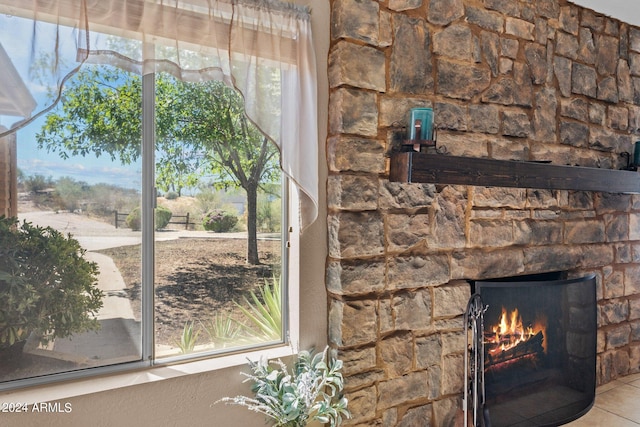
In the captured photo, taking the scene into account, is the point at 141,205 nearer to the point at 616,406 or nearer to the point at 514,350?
the point at 514,350

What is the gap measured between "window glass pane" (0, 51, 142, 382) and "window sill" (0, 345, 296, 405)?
0.06 m

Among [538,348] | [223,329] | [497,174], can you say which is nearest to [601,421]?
[538,348]

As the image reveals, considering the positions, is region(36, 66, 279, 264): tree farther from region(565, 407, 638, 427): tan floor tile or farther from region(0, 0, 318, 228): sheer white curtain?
region(565, 407, 638, 427): tan floor tile

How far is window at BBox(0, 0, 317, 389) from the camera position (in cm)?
158

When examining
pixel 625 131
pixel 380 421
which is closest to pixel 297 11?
pixel 380 421

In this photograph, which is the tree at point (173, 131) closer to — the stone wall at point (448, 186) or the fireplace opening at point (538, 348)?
the stone wall at point (448, 186)

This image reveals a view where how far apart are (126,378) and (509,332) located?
1.95 meters

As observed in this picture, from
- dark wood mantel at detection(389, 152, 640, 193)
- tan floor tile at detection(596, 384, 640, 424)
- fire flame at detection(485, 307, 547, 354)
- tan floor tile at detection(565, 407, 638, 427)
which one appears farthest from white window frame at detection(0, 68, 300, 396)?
tan floor tile at detection(596, 384, 640, 424)

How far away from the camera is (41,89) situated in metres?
1.51

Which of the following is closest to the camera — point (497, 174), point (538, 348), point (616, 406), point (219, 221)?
point (219, 221)

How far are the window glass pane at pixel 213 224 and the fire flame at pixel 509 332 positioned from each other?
1175mm

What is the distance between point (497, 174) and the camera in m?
2.19

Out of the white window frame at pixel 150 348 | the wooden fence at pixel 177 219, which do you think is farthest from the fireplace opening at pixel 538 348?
the wooden fence at pixel 177 219

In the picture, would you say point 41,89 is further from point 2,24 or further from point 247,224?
point 247,224
